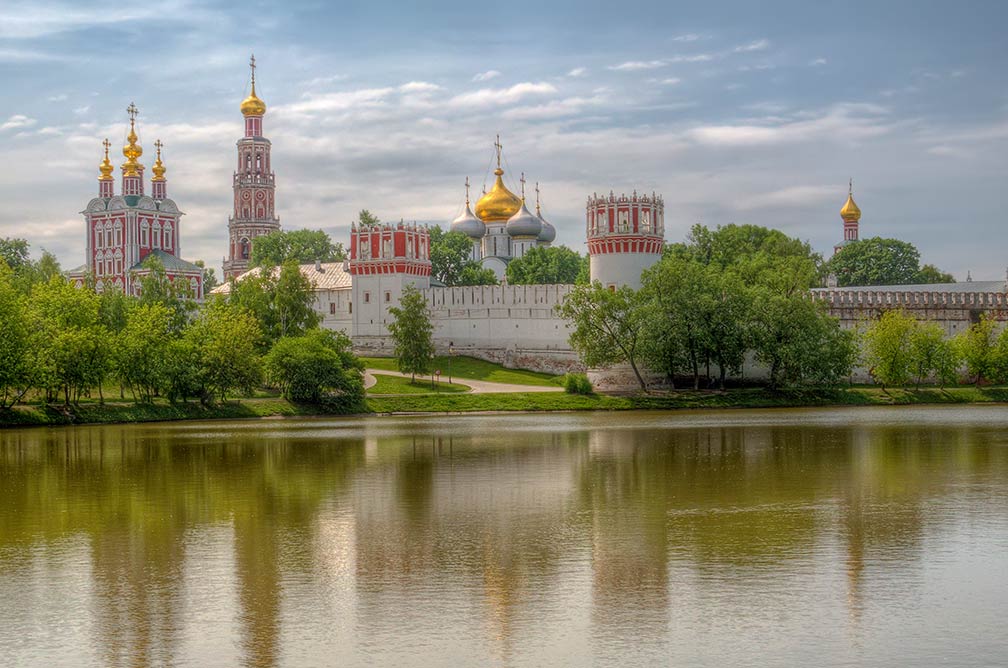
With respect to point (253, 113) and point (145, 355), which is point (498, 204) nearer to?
point (253, 113)

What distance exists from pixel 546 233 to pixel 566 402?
158ft

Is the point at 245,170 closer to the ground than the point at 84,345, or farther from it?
farther from it

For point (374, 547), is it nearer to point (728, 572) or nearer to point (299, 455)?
point (728, 572)

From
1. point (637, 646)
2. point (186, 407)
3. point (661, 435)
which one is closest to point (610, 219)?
point (186, 407)

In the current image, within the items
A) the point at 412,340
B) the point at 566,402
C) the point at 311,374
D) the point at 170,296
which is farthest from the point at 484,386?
the point at 170,296

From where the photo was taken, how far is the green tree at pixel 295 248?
315 ft

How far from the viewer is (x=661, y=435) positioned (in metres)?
33.8

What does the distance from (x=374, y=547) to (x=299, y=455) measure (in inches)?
553

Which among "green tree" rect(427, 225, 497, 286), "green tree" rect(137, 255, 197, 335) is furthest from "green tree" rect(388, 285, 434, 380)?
"green tree" rect(427, 225, 497, 286)

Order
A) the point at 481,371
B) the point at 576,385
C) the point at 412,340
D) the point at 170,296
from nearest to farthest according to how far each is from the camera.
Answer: the point at 576,385, the point at 412,340, the point at 170,296, the point at 481,371

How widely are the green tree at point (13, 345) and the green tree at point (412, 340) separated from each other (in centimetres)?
1959

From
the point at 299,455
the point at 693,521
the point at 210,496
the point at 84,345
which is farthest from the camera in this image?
the point at 84,345

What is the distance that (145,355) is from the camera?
47.8 metres

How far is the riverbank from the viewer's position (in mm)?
47969
